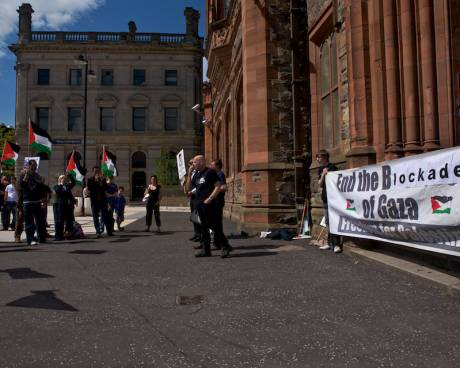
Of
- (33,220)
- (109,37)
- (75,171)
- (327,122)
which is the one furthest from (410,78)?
(109,37)

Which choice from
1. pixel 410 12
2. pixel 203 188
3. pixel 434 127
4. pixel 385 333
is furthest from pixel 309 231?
pixel 385 333

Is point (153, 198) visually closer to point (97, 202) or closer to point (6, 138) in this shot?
point (97, 202)

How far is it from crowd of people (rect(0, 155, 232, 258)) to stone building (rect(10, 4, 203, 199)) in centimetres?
3650

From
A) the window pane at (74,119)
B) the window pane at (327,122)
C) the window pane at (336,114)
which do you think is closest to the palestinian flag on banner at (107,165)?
the window pane at (327,122)

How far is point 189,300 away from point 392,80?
490 centimetres

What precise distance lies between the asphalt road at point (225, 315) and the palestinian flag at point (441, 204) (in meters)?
0.90

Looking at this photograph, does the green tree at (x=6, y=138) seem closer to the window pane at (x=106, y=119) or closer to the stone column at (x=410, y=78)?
the window pane at (x=106, y=119)

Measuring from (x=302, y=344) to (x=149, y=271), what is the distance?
3751mm

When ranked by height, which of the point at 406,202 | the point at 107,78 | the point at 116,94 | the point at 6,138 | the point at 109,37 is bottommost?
the point at 406,202

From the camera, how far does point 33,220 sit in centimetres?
1058

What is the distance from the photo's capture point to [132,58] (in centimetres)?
5197

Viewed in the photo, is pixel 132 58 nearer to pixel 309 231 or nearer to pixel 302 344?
pixel 309 231

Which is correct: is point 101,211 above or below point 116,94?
below

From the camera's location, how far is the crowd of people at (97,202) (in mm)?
8250
